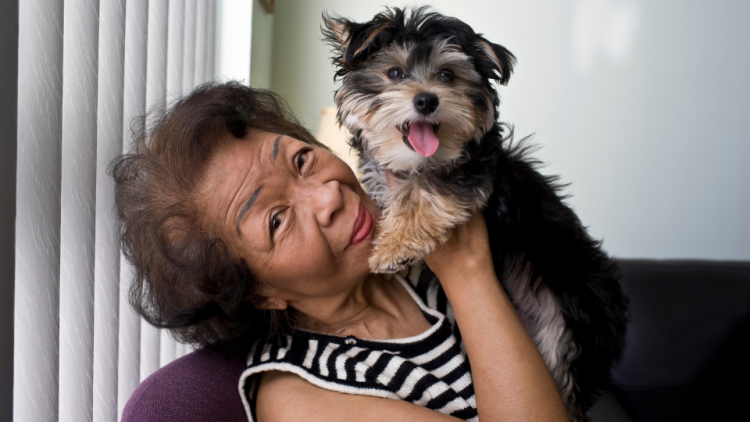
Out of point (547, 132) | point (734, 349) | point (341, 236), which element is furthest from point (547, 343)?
point (547, 132)

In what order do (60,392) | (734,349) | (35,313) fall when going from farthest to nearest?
1. (734,349)
2. (60,392)
3. (35,313)

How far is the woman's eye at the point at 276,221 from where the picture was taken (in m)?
1.23

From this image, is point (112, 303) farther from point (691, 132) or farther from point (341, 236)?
point (691, 132)

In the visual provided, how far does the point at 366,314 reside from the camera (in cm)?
154

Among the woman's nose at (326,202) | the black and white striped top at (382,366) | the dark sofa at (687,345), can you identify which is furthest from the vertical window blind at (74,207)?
the dark sofa at (687,345)

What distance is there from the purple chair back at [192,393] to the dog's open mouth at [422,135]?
83 cm

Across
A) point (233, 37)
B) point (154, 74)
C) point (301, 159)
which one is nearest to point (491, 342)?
point (301, 159)

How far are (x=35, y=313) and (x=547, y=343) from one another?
153 cm

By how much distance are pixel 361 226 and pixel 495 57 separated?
0.63 metres

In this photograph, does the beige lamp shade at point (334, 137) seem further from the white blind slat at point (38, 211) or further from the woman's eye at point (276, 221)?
the white blind slat at point (38, 211)

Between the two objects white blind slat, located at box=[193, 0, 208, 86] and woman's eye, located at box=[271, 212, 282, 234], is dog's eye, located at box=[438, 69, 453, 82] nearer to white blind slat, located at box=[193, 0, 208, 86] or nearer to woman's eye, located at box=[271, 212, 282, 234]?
woman's eye, located at box=[271, 212, 282, 234]

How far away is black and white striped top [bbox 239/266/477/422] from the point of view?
4.10 feet

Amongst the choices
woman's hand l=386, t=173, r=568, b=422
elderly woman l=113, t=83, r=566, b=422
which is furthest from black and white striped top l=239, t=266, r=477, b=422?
woman's hand l=386, t=173, r=568, b=422

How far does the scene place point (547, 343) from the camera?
1.68 metres
